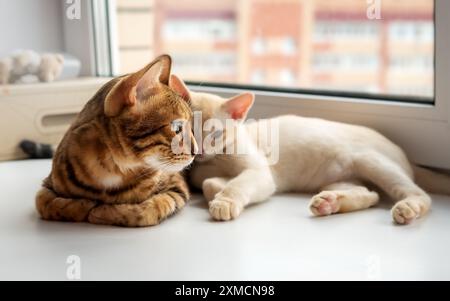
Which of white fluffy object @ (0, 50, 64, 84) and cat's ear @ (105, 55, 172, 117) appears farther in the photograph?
white fluffy object @ (0, 50, 64, 84)

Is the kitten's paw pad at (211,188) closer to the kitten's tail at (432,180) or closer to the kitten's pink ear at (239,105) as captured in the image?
the kitten's pink ear at (239,105)

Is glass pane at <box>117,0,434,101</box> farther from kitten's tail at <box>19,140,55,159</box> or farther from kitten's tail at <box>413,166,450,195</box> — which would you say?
kitten's tail at <box>19,140,55,159</box>

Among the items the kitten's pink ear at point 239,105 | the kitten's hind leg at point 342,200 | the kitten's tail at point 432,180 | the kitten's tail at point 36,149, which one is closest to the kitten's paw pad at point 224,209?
the kitten's hind leg at point 342,200

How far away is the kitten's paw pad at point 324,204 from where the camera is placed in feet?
4.00

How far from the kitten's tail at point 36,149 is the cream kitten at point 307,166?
528 millimetres

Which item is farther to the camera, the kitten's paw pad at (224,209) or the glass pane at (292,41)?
the glass pane at (292,41)

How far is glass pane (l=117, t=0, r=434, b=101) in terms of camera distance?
1494mm

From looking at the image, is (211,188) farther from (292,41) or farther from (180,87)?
(292,41)

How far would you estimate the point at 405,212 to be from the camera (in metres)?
1.15

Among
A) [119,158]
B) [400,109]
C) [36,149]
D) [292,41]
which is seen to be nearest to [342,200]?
[400,109]

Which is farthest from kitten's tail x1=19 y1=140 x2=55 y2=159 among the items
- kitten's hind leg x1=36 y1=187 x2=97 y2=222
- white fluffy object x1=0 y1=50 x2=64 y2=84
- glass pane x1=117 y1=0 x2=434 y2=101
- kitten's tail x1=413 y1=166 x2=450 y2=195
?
kitten's tail x1=413 y1=166 x2=450 y2=195

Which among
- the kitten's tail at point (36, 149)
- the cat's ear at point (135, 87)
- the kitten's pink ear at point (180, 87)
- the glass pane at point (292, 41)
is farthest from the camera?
the kitten's tail at point (36, 149)

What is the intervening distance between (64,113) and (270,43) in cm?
64

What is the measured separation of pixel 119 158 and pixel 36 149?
0.70 metres
